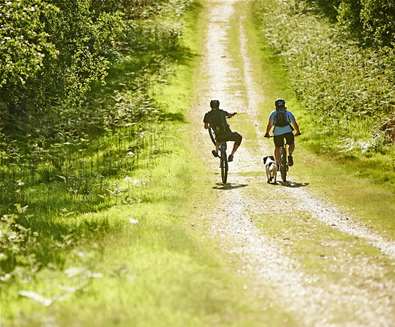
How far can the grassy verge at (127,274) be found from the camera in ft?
23.0

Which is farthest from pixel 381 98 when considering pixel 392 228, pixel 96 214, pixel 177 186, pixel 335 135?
pixel 96 214

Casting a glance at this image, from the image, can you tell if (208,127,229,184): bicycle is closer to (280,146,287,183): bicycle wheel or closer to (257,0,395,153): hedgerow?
(280,146,287,183): bicycle wheel

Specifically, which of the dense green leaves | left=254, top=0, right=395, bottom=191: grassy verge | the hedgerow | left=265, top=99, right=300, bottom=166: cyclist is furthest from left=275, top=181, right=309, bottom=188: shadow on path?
the dense green leaves

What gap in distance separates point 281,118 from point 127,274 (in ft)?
35.8

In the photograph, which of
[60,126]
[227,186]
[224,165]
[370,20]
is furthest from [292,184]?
[370,20]

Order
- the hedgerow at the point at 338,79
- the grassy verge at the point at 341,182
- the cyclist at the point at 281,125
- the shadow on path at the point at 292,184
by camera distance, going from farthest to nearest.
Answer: the hedgerow at the point at 338,79
the cyclist at the point at 281,125
the shadow on path at the point at 292,184
the grassy verge at the point at 341,182

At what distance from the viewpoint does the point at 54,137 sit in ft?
85.0

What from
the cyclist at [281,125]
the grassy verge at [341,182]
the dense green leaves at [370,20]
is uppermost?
the dense green leaves at [370,20]

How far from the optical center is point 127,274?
833 centimetres

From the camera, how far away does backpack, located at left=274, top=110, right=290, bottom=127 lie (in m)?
18.3

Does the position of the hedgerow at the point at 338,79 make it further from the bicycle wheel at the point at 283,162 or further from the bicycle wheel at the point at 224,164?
the bicycle wheel at the point at 224,164

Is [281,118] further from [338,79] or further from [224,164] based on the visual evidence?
[338,79]

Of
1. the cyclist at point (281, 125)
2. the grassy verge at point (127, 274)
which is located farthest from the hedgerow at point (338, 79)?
the grassy verge at point (127, 274)

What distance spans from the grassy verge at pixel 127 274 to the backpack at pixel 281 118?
4.00m
